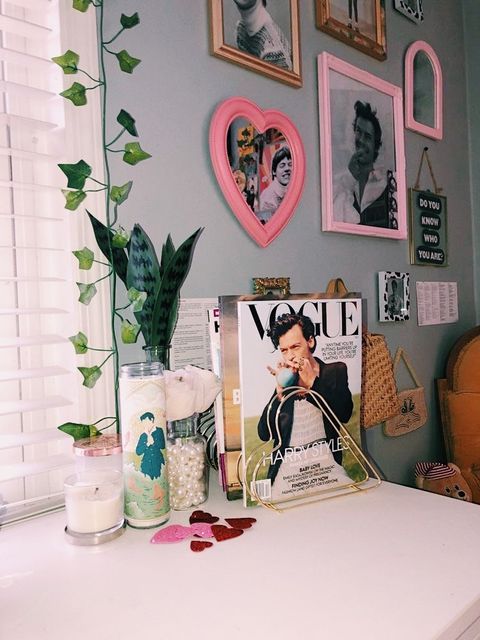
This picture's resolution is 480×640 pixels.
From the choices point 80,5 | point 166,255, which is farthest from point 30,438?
point 80,5

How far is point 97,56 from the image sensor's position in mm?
997

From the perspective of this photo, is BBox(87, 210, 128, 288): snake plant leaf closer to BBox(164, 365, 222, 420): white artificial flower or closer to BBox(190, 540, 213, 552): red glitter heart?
BBox(164, 365, 222, 420): white artificial flower

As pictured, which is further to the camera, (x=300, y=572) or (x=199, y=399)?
(x=199, y=399)

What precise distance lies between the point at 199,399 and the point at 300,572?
333 mm

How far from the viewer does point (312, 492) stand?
36.5 inches

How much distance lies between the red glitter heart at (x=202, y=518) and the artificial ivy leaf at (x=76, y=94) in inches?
28.8

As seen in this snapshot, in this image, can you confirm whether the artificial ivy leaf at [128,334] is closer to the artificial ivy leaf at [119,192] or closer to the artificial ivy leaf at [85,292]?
the artificial ivy leaf at [85,292]

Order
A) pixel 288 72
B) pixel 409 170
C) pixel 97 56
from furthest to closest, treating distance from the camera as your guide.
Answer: pixel 409 170 < pixel 288 72 < pixel 97 56

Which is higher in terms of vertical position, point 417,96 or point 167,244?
point 417,96

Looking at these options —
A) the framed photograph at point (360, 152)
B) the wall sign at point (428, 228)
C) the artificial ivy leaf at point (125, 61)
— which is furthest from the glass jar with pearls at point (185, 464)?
the wall sign at point (428, 228)

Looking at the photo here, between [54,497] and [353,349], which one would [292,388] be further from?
[54,497]

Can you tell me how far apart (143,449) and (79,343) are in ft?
0.79

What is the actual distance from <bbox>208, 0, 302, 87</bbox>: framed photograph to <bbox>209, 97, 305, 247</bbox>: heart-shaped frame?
10 centimetres

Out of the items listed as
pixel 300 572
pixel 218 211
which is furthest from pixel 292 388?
pixel 218 211
